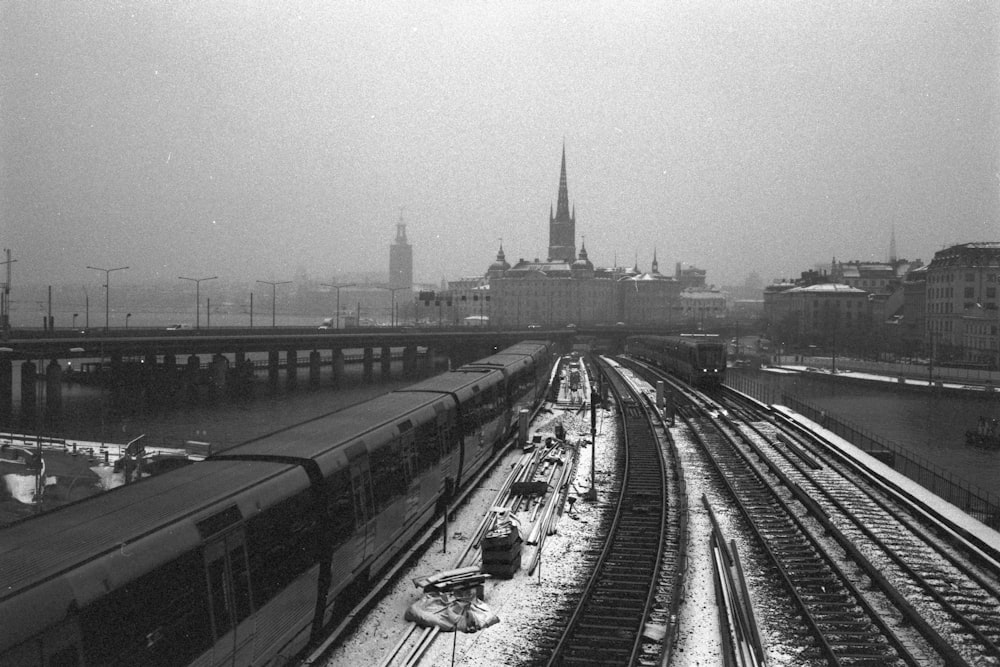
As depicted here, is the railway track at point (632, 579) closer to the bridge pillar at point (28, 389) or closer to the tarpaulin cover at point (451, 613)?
the tarpaulin cover at point (451, 613)

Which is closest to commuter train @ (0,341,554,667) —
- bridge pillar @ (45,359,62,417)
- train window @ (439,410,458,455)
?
train window @ (439,410,458,455)

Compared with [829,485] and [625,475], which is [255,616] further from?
[829,485]

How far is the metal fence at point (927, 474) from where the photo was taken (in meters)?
23.4

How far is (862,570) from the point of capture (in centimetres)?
1571

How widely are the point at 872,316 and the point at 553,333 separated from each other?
5932 centimetres

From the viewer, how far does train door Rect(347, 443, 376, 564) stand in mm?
12188

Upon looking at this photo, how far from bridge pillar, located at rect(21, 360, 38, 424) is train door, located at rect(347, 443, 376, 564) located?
58.4m

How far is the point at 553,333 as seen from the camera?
114 metres

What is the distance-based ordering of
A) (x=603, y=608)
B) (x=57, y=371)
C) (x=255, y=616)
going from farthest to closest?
(x=57, y=371) → (x=603, y=608) → (x=255, y=616)

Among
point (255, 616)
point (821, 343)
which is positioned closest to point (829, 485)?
point (255, 616)

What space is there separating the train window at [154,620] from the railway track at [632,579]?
5287 mm

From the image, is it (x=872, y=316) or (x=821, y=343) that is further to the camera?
(x=872, y=316)

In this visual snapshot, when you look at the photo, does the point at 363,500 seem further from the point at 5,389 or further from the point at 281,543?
the point at 5,389

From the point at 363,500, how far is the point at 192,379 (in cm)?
8083
